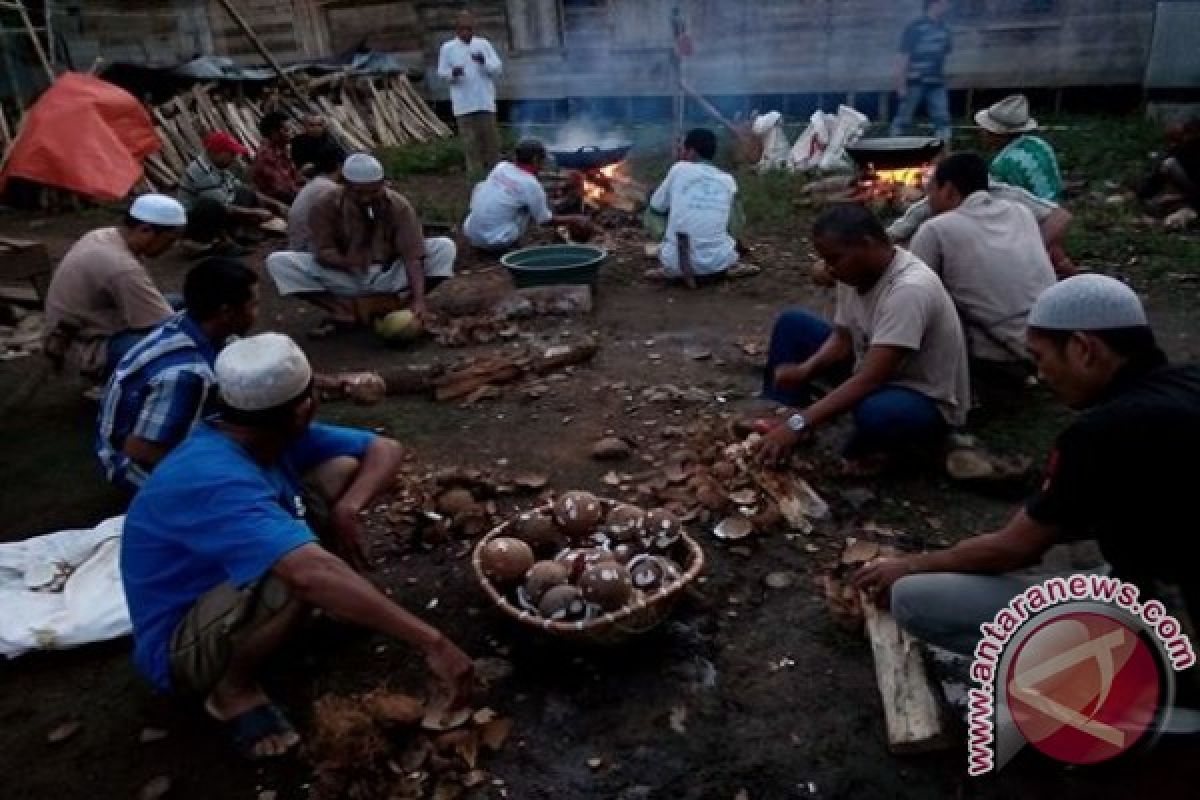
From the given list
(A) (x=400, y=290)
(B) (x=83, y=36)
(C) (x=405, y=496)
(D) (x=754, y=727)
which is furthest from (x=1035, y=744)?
(B) (x=83, y=36)

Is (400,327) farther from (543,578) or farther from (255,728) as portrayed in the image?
(255,728)

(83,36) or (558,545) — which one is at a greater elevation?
(83,36)

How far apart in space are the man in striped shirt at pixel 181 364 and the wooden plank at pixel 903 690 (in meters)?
2.72

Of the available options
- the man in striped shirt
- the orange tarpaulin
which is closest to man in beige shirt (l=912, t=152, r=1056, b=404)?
the man in striped shirt

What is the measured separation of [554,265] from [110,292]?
3.23 meters

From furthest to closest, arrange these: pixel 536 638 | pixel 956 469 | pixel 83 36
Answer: pixel 83 36
pixel 956 469
pixel 536 638

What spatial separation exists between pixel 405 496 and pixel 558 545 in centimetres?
112

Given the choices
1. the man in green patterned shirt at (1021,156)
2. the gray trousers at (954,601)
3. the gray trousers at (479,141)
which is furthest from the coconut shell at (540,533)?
the gray trousers at (479,141)

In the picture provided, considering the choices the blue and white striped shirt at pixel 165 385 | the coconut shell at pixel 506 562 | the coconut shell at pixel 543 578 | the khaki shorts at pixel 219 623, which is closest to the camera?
the khaki shorts at pixel 219 623

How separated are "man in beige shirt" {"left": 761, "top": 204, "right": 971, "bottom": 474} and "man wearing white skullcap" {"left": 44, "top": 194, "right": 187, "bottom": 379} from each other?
347 centimetres

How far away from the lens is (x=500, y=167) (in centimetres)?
832

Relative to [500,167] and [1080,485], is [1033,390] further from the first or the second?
[500,167]

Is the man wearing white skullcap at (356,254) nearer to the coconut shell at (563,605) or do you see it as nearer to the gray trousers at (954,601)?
the coconut shell at (563,605)

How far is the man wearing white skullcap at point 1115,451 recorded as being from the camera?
2.11m
